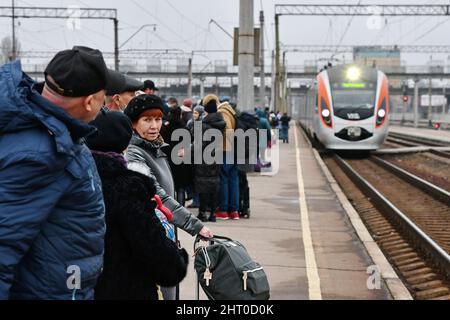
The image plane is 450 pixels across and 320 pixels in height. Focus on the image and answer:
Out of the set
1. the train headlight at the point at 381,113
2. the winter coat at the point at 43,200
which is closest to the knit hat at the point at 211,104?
the winter coat at the point at 43,200

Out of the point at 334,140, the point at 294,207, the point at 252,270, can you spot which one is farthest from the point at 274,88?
the point at 252,270

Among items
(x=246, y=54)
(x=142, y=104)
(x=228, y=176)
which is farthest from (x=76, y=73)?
(x=246, y=54)

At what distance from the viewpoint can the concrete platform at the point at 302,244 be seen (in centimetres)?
704

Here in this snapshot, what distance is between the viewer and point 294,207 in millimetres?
13180

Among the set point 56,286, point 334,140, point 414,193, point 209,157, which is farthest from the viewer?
point 334,140

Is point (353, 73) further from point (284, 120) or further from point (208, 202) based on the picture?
point (208, 202)

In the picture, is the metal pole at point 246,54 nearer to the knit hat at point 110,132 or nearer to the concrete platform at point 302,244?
the concrete platform at point 302,244

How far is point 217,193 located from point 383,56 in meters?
147

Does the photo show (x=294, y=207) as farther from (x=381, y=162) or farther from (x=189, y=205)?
(x=381, y=162)

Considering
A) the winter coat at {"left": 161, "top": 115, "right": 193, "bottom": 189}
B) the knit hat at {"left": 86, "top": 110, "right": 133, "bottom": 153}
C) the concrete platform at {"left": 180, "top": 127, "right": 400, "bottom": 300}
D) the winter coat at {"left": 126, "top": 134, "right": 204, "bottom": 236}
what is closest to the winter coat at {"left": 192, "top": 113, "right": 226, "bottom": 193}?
the winter coat at {"left": 161, "top": 115, "right": 193, "bottom": 189}

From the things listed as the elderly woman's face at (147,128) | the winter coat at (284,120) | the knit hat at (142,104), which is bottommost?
the winter coat at (284,120)

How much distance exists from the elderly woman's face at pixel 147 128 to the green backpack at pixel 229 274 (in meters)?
1.13

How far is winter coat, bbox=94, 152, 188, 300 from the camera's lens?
303cm

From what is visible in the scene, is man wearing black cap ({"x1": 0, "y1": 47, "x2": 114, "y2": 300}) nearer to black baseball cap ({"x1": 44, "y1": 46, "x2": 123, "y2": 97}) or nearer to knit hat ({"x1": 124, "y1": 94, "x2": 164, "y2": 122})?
black baseball cap ({"x1": 44, "y1": 46, "x2": 123, "y2": 97})
